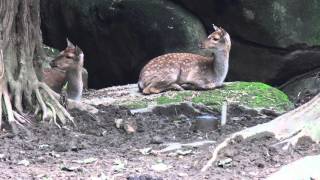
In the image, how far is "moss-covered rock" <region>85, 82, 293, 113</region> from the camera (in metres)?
9.00

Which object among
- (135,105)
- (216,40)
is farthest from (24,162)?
(216,40)

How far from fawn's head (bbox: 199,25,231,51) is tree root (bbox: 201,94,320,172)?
5038 millimetres

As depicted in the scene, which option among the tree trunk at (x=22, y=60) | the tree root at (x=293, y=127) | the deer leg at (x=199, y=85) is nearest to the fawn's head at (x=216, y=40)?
the deer leg at (x=199, y=85)

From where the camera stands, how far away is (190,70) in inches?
Answer: 424

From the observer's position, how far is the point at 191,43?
41.8 feet

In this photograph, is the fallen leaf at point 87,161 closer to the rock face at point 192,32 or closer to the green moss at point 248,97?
the green moss at point 248,97

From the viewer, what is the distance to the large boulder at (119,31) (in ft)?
42.0

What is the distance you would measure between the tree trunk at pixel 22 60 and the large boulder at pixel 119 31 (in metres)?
5.25

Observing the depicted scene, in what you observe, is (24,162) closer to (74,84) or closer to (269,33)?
(74,84)

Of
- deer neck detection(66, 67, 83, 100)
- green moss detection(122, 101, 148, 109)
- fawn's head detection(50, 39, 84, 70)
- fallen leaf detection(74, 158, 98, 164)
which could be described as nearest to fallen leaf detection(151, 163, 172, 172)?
fallen leaf detection(74, 158, 98, 164)

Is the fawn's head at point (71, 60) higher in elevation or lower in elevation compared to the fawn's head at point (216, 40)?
lower

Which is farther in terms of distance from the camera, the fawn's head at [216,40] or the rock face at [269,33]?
the rock face at [269,33]

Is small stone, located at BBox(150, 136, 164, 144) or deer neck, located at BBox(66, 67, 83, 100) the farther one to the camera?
deer neck, located at BBox(66, 67, 83, 100)

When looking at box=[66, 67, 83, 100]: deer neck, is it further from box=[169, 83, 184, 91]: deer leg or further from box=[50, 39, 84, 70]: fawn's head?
box=[169, 83, 184, 91]: deer leg
